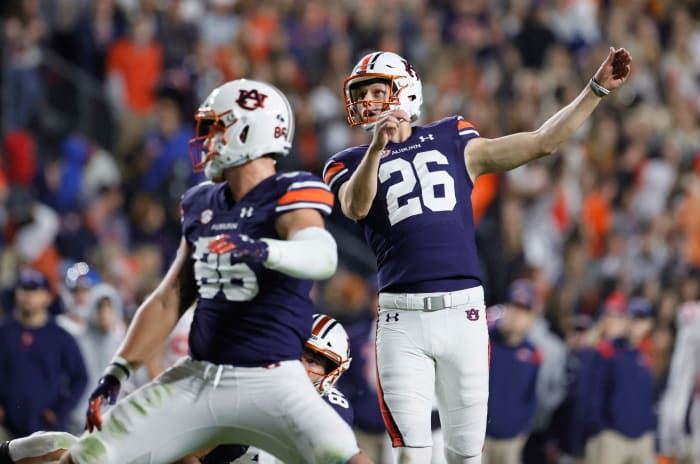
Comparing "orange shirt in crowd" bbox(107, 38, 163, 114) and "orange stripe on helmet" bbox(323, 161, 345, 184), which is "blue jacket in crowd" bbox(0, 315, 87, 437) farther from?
"orange shirt in crowd" bbox(107, 38, 163, 114)

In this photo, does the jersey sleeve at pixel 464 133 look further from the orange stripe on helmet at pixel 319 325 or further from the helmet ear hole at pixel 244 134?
the helmet ear hole at pixel 244 134

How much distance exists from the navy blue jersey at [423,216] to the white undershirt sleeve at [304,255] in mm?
1092

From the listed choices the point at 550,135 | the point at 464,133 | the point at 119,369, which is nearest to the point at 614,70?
the point at 550,135

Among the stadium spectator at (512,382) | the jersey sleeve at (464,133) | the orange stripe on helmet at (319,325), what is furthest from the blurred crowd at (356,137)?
Result: the jersey sleeve at (464,133)

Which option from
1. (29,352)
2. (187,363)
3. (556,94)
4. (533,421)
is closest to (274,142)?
(187,363)

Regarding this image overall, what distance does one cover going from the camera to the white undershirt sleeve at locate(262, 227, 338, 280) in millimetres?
4688

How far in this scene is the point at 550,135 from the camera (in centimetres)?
598

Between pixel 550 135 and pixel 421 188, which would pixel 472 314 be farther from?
pixel 550 135

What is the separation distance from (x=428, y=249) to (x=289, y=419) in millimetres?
1423

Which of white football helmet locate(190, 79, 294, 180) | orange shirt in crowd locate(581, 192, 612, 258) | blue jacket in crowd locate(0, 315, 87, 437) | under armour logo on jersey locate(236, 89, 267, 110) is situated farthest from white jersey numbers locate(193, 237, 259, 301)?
orange shirt in crowd locate(581, 192, 612, 258)

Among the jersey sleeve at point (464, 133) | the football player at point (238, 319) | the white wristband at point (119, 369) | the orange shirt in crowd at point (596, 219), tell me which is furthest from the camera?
the orange shirt in crowd at point (596, 219)

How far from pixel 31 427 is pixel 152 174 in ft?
14.6

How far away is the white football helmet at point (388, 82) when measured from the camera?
6086 mm

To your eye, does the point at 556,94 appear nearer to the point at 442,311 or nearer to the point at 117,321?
the point at 117,321
